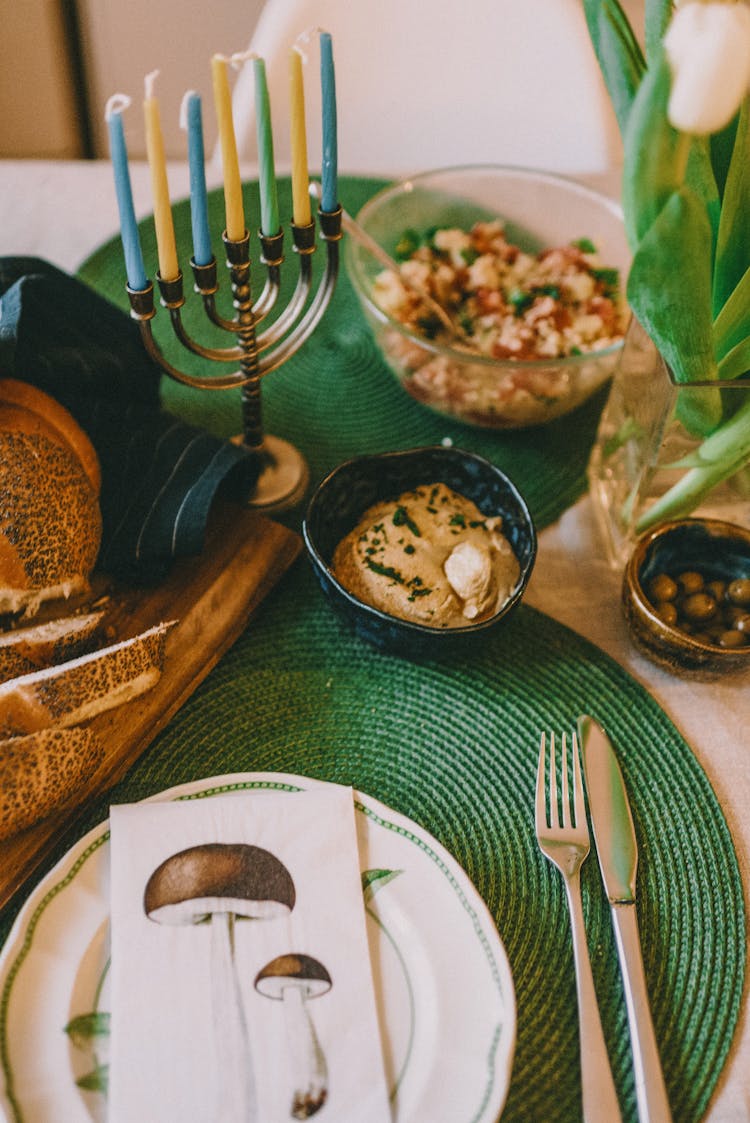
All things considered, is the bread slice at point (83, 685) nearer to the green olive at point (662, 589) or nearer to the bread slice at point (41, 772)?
the bread slice at point (41, 772)

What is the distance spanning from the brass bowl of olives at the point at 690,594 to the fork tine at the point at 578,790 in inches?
5.6

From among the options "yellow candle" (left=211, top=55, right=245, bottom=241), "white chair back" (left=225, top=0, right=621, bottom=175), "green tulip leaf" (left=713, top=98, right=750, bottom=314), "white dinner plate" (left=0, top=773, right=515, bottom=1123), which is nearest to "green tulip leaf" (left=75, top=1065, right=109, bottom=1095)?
"white dinner plate" (left=0, top=773, right=515, bottom=1123)

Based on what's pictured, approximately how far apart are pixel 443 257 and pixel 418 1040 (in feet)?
3.23

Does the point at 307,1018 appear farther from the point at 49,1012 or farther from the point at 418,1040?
the point at 49,1012

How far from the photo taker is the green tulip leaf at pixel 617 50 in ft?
2.46

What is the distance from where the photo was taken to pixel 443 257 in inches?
48.5

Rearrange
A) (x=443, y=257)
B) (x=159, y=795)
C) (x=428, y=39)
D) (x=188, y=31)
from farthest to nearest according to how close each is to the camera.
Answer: (x=188, y=31), (x=428, y=39), (x=443, y=257), (x=159, y=795)

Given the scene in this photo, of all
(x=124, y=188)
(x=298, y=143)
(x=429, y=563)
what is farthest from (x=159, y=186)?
(x=429, y=563)

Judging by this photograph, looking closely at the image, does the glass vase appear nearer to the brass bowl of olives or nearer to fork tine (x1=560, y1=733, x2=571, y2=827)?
the brass bowl of olives

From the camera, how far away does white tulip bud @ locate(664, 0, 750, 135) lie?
0.54 m

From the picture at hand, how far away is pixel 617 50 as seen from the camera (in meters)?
0.75

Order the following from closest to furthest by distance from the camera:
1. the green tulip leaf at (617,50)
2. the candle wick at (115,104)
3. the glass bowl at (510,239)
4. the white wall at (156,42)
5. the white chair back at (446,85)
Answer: the candle wick at (115,104)
the green tulip leaf at (617,50)
the glass bowl at (510,239)
the white chair back at (446,85)
the white wall at (156,42)

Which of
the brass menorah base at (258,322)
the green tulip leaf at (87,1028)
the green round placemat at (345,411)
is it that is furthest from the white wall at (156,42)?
the green tulip leaf at (87,1028)

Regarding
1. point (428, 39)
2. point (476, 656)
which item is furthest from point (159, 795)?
point (428, 39)
